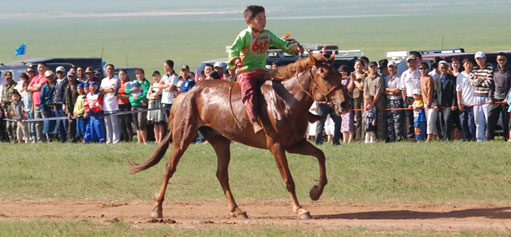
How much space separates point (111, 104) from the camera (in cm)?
2123

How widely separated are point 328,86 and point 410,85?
309 inches

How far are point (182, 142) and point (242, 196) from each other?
164 centimetres

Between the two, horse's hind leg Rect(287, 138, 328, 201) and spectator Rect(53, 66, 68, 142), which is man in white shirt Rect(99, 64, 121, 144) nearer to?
spectator Rect(53, 66, 68, 142)

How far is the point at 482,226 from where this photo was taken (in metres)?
10.6

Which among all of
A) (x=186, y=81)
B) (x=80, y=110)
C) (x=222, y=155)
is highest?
(x=186, y=81)

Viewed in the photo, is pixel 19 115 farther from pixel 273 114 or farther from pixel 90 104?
pixel 273 114

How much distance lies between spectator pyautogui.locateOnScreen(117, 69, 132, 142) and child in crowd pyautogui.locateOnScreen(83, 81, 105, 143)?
19.8 inches

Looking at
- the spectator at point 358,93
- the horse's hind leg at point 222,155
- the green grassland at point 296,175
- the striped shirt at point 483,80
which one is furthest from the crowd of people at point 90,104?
the horse's hind leg at point 222,155

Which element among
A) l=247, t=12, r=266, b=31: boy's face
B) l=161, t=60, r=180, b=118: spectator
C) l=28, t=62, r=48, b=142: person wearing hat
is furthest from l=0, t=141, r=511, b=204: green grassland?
l=28, t=62, r=48, b=142: person wearing hat

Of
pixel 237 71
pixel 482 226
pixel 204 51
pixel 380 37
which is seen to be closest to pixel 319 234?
pixel 482 226

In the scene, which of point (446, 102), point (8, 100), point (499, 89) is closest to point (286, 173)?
point (446, 102)

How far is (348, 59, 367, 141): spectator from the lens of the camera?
19562mm

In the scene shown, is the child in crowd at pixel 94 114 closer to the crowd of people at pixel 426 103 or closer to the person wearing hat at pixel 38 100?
the person wearing hat at pixel 38 100

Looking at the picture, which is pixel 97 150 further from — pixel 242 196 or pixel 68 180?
pixel 242 196
